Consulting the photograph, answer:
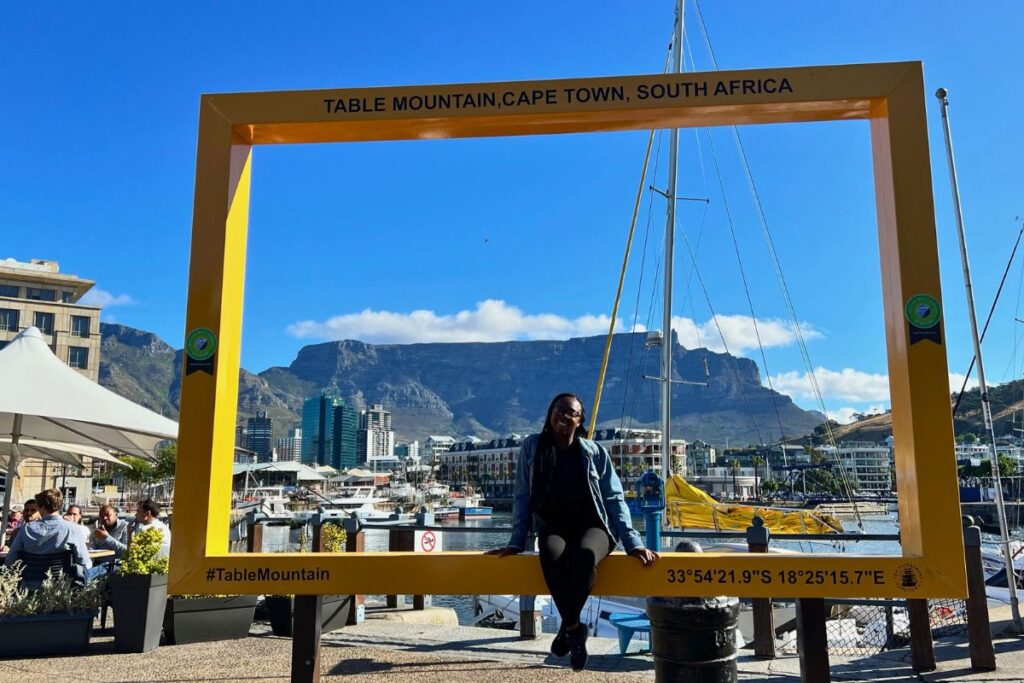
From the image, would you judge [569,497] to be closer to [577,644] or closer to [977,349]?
[577,644]

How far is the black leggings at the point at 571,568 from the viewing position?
3.79 m

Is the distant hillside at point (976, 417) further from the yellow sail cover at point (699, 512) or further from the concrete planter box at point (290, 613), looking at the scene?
the concrete planter box at point (290, 613)

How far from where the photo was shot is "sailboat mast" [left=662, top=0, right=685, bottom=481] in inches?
703

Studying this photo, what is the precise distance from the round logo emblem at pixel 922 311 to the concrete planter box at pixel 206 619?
249 inches

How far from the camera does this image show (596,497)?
4.13 metres

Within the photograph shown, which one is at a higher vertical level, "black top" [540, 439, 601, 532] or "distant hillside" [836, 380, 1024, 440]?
"distant hillside" [836, 380, 1024, 440]

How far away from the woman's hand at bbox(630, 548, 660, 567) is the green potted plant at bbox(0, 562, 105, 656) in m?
5.39

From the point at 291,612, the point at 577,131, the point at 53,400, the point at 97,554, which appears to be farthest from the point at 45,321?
the point at 577,131

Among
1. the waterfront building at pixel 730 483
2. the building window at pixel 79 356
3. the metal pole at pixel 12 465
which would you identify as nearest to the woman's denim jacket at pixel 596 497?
the metal pole at pixel 12 465

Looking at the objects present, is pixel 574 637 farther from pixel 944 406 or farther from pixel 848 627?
pixel 848 627

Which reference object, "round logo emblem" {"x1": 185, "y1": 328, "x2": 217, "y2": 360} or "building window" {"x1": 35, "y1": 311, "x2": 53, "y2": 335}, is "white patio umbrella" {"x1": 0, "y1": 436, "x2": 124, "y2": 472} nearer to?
"round logo emblem" {"x1": 185, "y1": 328, "x2": 217, "y2": 360}

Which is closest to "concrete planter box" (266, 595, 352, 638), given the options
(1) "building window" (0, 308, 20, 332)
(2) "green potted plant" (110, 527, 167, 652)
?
(2) "green potted plant" (110, 527, 167, 652)

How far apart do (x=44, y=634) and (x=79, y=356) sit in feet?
230

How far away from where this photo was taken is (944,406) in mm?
3775
